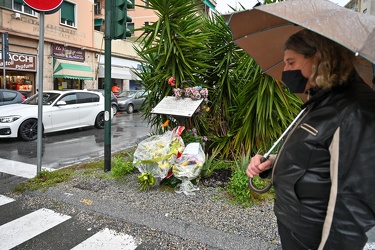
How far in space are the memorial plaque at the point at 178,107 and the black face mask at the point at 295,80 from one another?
2726 mm

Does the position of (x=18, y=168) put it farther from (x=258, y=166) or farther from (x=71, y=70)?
(x=71, y=70)

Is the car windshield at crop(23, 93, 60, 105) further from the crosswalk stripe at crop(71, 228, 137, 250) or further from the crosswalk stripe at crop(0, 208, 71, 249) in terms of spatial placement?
the crosswalk stripe at crop(71, 228, 137, 250)

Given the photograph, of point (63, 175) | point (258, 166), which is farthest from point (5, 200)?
point (258, 166)

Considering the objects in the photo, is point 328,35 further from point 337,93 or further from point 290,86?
point 290,86

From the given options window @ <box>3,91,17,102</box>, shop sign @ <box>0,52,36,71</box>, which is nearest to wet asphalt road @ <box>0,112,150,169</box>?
window @ <box>3,91,17,102</box>

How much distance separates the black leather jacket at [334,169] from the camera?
1202 mm

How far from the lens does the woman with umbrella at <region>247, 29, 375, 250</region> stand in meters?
1.20

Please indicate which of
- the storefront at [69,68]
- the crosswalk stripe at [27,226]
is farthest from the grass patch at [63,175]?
the storefront at [69,68]

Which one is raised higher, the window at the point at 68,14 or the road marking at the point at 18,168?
the window at the point at 68,14

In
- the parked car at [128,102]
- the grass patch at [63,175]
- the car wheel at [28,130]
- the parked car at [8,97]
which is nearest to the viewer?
the grass patch at [63,175]

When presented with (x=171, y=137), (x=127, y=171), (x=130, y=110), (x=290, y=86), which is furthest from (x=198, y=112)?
(x=130, y=110)

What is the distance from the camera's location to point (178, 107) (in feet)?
14.8

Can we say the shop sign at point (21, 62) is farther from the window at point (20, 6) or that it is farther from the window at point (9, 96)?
the window at point (9, 96)

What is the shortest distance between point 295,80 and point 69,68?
20.4 m
